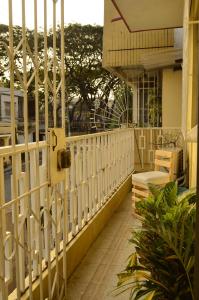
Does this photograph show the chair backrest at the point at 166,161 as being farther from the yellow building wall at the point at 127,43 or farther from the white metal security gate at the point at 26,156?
the yellow building wall at the point at 127,43

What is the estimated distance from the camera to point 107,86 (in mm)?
17125

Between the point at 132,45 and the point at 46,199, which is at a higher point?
the point at 132,45

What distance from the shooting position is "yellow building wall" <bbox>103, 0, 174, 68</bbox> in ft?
29.0

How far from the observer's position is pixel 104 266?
2650 millimetres

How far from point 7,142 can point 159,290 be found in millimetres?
1015

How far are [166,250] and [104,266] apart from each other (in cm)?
120

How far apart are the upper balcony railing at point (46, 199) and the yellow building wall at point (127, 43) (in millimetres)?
3881

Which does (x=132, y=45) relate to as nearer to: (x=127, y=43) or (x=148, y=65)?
(x=127, y=43)

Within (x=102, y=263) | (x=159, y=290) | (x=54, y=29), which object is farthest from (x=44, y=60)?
(x=102, y=263)

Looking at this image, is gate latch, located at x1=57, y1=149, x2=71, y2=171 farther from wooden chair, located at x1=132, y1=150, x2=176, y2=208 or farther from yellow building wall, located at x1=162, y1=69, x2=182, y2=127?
yellow building wall, located at x1=162, y1=69, x2=182, y2=127

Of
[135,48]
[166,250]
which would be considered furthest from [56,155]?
[135,48]

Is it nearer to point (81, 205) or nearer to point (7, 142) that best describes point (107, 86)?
point (81, 205)

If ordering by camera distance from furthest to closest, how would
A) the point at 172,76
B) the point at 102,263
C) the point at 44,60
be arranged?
the point at 172,76, the point at 102,263, the point at 44,60

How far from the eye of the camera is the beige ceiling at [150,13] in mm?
4391
